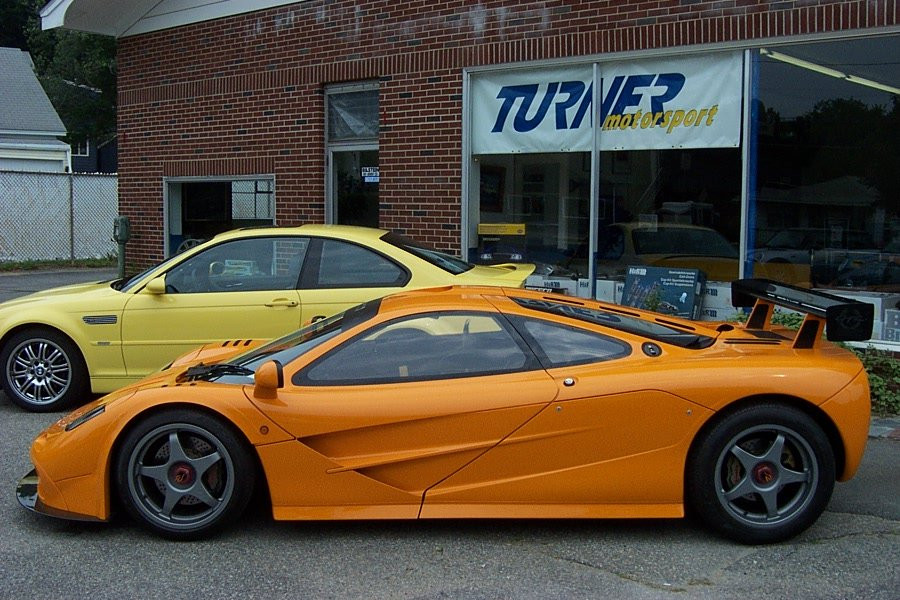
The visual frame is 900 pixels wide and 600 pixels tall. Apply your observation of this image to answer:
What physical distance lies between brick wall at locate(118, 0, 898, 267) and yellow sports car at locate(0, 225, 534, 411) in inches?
118

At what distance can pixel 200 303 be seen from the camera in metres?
7.15

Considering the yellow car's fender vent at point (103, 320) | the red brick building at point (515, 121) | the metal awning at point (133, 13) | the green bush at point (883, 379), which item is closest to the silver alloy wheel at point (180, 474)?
the yellow car's fender vent at point (103, 320)

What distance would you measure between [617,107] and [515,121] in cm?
119

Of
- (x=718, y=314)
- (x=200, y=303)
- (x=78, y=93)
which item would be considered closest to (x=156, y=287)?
(x=200, y=303)

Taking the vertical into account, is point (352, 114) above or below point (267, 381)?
above

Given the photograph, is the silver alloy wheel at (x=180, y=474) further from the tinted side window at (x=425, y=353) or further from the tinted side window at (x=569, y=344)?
the tinted side window at (x=569, y=344)

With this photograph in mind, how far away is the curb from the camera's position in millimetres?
6621

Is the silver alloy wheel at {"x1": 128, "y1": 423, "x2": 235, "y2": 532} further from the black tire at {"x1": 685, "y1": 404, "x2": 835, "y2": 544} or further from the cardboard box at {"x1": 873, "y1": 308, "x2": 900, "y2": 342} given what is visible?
the cardboard box at {"x1": 873, "y1": 308, "x2": 900, "y2": 342}

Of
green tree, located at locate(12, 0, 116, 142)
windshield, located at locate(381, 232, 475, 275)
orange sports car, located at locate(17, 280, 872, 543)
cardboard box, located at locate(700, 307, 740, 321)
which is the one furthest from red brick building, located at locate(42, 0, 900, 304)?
green tree, located at locate(12, 0, 116, 142)

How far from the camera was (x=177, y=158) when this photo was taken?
12.6 meters

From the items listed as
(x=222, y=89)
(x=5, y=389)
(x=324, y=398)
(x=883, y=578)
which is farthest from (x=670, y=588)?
(x=222, y=89)

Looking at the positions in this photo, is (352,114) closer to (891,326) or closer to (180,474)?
(891,326)

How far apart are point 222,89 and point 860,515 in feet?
31.5

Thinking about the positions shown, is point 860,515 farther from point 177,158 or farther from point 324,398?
point 177,158
